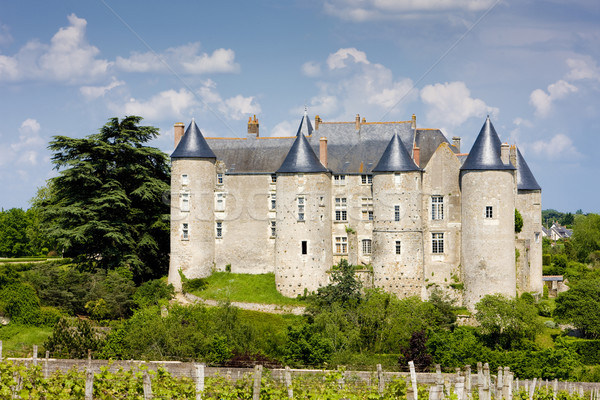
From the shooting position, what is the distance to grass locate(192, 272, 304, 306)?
44844 mm

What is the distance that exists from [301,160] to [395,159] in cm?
566

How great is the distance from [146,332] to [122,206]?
584 inches

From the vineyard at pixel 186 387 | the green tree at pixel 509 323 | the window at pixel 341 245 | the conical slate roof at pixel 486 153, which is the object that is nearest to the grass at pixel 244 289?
the window at pixel 341 245

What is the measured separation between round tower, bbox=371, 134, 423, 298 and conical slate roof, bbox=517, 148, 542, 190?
7.49 m

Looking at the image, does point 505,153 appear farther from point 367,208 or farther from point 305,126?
point 305,126

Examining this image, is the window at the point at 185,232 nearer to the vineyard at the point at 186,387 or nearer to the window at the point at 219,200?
the window at the point at 219,200

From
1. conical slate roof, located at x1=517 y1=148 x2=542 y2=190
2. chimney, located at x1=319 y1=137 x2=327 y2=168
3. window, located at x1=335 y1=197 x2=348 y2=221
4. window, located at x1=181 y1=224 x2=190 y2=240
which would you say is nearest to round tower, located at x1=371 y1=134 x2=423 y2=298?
window, located at x1=335 y1=197 x2=348 y2=221

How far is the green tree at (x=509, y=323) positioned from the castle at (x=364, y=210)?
2.00 meters

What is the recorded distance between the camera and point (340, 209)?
47719mm

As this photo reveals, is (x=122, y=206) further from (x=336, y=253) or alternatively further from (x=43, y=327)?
(x=336, y=253)

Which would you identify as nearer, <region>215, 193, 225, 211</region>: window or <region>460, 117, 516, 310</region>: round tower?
<region>460, 117, 516, 310</region>: round tower

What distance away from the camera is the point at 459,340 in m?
39.0

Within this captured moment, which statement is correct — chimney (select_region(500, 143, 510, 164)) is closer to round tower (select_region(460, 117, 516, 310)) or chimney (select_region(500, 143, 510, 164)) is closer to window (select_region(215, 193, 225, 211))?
round tower (select_region(460, 117, 516, 310))

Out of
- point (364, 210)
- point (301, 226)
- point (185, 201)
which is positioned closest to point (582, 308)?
point (364, 210)
